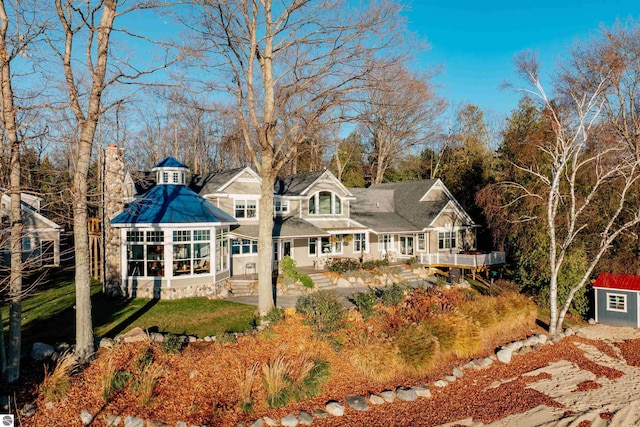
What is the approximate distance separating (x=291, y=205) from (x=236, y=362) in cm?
1497

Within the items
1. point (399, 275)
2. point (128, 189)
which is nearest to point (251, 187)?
point (128, 189)

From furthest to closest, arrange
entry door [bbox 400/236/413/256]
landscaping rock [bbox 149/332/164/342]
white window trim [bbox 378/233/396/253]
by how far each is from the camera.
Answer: entry door [bbox 400/236/413/256] → white window trim [bbox 378/233/396/253] → landscaping rock [bbox 149/332/164/342]

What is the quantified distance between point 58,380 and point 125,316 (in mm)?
6107

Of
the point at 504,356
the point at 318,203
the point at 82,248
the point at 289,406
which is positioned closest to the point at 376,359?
the point at 289,406

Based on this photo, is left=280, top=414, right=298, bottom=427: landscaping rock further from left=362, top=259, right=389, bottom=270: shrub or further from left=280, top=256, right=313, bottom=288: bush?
left=362, top=259, right=389, bottom=270: shrub

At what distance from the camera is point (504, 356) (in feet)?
45.3

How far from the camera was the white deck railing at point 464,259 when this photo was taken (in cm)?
2473

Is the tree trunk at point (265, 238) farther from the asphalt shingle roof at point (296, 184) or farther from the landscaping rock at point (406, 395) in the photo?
the asphalt shingle roof at point (296, 184)

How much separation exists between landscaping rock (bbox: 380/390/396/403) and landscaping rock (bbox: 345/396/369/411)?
58 cm

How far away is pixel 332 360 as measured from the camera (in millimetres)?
11805

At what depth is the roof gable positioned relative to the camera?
1798 centimetres

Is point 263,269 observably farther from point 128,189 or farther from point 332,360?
point 128,189

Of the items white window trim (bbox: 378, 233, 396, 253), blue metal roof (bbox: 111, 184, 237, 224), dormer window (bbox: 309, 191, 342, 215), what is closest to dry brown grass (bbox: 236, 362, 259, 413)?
blue metal roof (bbox: 111, 184, 237, 224)

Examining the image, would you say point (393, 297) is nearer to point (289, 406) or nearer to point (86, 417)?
point (289, 406)
